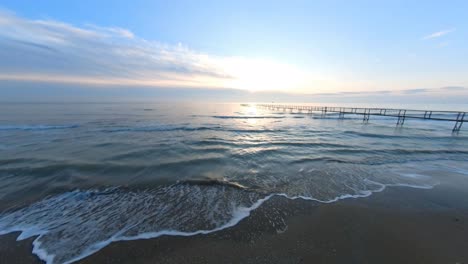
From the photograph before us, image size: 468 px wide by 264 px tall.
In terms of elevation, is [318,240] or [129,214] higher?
[318,240]

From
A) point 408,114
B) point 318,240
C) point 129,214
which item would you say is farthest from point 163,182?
point 408,114

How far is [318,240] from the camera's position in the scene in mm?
3717

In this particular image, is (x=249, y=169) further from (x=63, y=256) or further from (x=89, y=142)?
(x=89, y=142)

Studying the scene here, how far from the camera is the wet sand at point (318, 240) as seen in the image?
3.28 metres

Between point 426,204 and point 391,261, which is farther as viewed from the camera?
point 426,204

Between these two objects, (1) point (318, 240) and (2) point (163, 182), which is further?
(2) point (163, 182)

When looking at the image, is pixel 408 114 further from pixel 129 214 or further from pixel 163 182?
pixel 129 214

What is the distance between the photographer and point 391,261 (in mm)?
3209

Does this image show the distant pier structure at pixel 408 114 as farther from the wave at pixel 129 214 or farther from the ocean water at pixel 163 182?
the wave at pixel 129 214

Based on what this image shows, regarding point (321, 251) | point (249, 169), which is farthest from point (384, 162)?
point (321, 251)

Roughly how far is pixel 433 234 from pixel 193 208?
5.98 m

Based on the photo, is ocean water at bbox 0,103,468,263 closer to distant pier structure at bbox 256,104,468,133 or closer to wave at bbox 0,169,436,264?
wave at bbox 0,169,436,264

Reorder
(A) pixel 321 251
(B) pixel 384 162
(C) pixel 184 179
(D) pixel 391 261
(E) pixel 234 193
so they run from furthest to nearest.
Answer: (B) pixel 384 162 → (C) pixel 184 179 → (E) pixel 234 193 → (A) pixel 321 251 → (D) pixel 391 261

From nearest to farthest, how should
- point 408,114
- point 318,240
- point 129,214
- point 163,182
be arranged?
1. point 318,240
2. point 129,214
3. point 163,182
4. point 408,114
